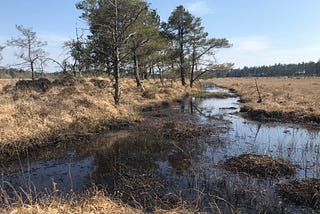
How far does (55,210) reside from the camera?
4918 millimetres

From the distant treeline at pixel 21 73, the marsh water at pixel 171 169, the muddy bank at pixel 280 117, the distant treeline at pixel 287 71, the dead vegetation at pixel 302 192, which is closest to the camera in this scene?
the dead vegetation at pixel 302 192

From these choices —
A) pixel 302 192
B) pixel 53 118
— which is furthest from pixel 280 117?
pixel 53 118

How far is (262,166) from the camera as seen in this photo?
8484mm

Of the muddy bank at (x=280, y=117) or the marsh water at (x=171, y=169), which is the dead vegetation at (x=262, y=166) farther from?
the muddy bank at (x=280, y=117)

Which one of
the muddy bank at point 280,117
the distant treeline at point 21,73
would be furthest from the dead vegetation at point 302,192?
the distant treeline at point 21,73

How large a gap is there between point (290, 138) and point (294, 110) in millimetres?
6075

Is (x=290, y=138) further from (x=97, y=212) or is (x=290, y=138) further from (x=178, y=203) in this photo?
(x=97, y=212)

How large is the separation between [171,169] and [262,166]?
2.82 metres

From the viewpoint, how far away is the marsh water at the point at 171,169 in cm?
672

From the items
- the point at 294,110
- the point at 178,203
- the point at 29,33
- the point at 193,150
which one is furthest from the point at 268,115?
the point at 29,33

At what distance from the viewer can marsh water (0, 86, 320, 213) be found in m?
6.72

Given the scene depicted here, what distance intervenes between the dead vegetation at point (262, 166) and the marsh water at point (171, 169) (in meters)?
0.28

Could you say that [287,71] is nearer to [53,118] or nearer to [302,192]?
[53,118]

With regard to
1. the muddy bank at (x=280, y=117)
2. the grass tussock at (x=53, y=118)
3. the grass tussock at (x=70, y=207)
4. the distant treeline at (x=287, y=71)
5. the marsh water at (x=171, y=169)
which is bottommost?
the marsh water at (x=171, y=169)
